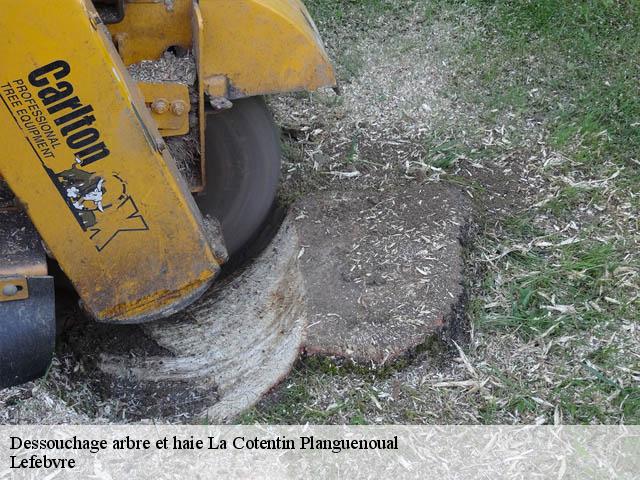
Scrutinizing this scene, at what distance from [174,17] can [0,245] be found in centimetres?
101

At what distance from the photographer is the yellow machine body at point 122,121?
239 cm

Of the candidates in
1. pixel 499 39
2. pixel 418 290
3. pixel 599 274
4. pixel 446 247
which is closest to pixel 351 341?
pixel 418 290

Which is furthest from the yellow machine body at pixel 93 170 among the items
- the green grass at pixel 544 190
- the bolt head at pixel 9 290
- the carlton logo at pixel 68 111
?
the green grass at pixel 544 190

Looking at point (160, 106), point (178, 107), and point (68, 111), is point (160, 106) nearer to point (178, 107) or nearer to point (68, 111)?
point (178, 107)

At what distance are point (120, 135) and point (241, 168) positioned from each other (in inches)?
37.7

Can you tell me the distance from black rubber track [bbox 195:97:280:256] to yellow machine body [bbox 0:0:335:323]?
27 centimetres

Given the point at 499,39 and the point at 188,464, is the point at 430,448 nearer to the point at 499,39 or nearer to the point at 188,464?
the point at 188,464

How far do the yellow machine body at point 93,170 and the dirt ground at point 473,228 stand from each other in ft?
1.70

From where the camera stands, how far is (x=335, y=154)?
411 centimetres


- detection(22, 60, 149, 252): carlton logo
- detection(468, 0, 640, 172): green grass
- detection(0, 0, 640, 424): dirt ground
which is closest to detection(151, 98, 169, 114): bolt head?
detection(22, 60, 149, 252): carlton logo

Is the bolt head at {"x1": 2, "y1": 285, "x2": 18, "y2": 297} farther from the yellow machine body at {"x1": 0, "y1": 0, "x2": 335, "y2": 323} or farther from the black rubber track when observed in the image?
the black rubber track

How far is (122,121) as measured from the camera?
251 centimetres

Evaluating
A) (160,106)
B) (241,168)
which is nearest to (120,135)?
(160,106)

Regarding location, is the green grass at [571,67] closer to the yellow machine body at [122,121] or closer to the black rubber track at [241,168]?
the black rubber track at [241,168]
